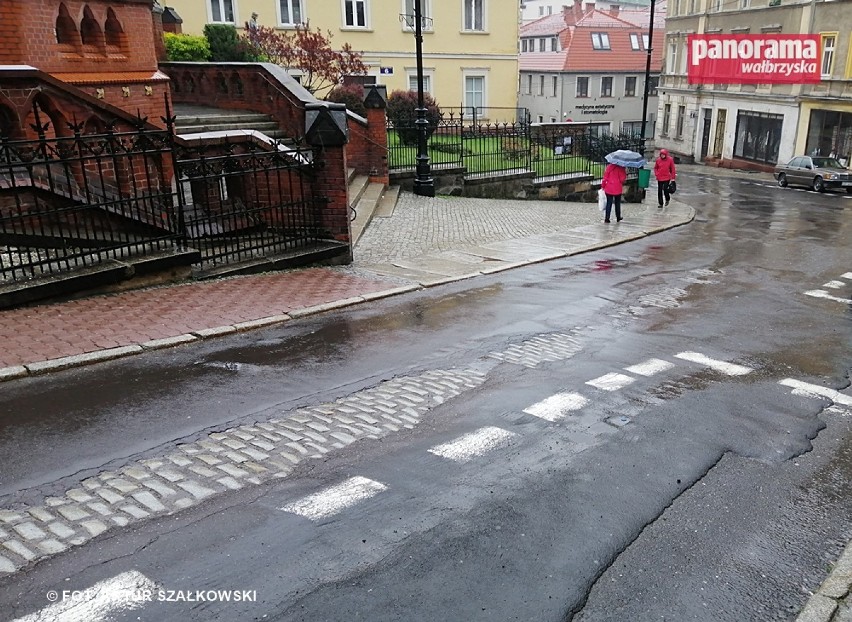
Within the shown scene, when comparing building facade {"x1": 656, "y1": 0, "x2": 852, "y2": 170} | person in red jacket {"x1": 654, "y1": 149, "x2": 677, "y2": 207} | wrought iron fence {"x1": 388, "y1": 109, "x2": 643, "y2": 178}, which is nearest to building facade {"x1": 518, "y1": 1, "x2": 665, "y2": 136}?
building facade {"x1": 656, "y1": 0, "x2": 852, "y2": 170}

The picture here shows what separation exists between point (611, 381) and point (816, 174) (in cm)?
3042

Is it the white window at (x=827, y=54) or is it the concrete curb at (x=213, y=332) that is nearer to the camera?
the concrete curb at (x=213, y=332)

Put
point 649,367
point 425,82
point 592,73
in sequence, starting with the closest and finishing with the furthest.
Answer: point 649,367
point 425,82
point 592,73

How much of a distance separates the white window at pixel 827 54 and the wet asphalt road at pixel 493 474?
33.3 metres

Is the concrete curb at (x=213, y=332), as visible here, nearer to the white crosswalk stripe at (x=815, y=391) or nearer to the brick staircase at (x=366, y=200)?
the brick staircase at (x=366, y=200)

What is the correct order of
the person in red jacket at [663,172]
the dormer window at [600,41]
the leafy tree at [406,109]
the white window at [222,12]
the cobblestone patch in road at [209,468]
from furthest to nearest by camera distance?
the dormer window at [600,41] → the white window at [222,12] → the leafy tree at [406,109] → the person in red jacket at [663,172] → the cobblestone patch in road at [209,468]

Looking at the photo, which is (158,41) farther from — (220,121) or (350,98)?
(350,98)

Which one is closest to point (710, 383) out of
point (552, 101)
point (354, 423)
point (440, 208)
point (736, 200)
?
point (354, 423)

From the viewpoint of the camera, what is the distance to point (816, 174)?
3269cm

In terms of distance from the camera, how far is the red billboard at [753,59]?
126ft

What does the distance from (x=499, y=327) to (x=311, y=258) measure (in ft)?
12.6

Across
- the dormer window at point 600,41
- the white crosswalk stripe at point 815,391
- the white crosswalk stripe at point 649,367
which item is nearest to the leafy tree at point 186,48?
the white crosswalk stripe at point 649,367

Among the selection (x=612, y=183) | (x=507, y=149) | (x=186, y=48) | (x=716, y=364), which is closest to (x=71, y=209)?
(x=716, y=364)

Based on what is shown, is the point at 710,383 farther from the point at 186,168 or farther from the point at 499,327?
the point at 186,168
